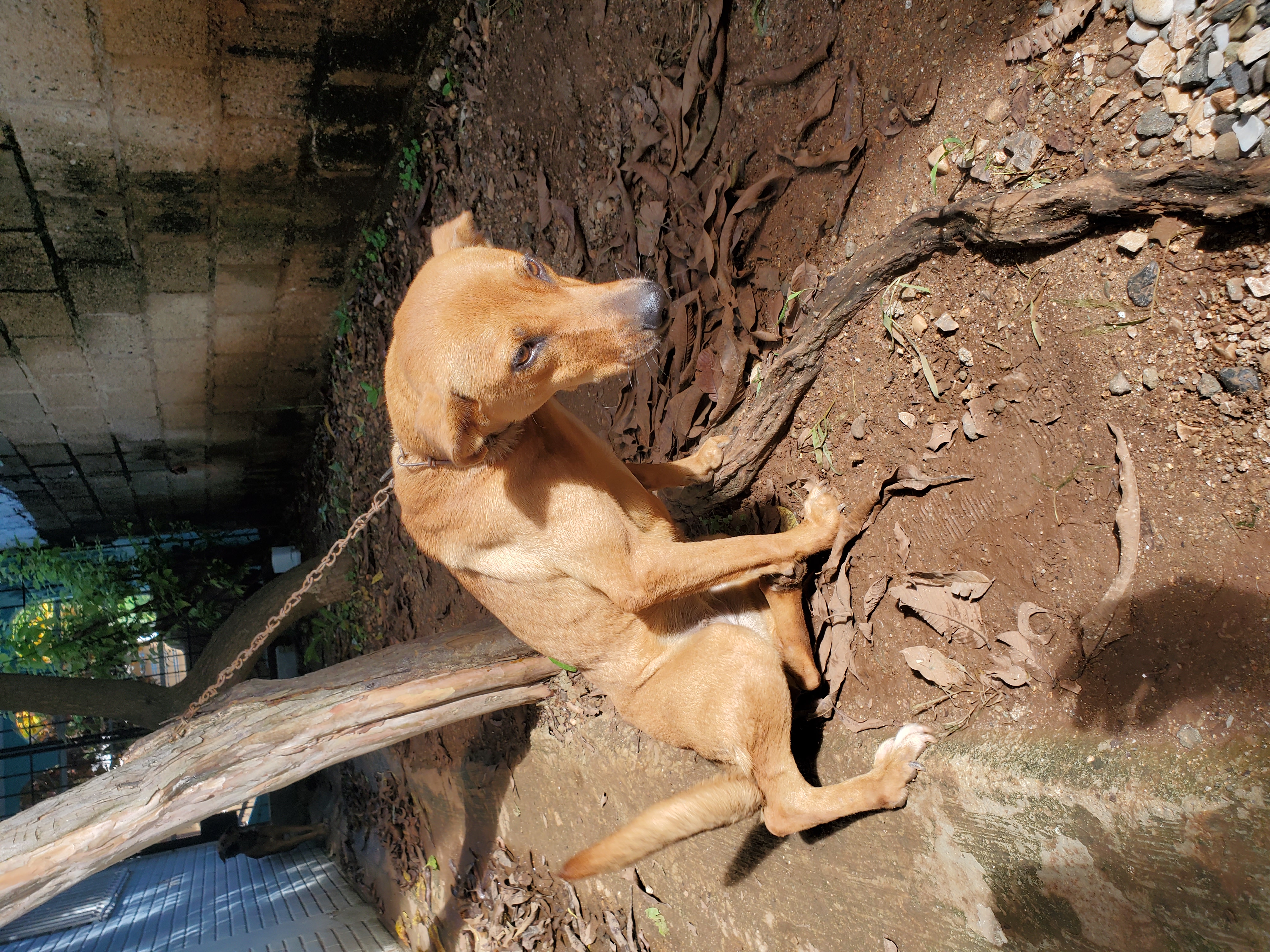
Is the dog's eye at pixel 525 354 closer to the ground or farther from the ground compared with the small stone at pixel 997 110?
closer to the ground

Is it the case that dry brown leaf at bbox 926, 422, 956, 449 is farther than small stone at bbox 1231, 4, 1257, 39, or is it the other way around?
dry brown leaf at bbox 926, 422, 956, 449

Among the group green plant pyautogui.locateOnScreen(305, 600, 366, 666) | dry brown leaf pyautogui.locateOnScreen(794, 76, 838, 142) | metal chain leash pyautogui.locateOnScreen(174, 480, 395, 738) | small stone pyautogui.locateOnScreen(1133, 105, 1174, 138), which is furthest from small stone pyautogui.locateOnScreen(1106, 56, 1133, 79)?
green plant pyautogui.locateOnScreen(305, 600, 366, 666)

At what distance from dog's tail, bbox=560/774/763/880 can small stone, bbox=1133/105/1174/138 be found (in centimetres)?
224

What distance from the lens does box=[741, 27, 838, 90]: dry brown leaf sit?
8.55 ft

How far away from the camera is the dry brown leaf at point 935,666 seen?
2.30m

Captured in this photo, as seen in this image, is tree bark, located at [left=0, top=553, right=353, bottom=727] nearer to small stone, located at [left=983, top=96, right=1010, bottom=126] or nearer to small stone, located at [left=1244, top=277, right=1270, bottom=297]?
small stone, located at [left=983, top=96, right=1010, bottom=126]

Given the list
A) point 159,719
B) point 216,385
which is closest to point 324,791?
point 159,719

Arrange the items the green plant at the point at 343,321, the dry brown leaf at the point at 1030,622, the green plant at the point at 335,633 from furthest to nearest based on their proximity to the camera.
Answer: the green plant at the point at 335,633, the green plant at the point at 343,321, the dry brown leaf at the point at 1030,622

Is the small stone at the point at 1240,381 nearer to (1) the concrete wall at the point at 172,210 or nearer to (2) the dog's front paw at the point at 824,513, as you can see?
(2) the dog's front paw at the point at 824,513

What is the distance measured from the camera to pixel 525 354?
7.48ft

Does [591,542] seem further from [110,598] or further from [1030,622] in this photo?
[110,598]

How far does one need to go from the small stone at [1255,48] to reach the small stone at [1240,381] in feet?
2.13

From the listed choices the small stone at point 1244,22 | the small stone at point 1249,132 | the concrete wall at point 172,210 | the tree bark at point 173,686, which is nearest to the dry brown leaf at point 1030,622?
the small stone at point 1249,132

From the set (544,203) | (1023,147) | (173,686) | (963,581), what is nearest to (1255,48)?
(1023,147)
